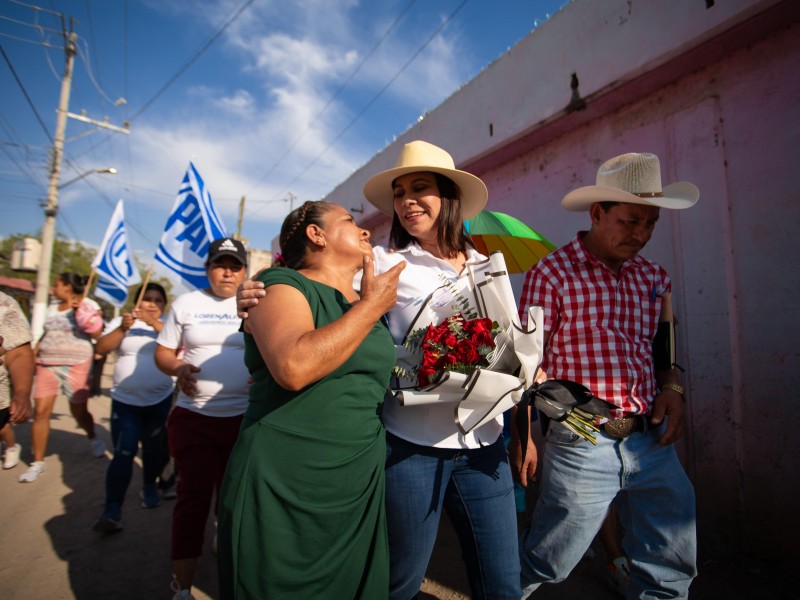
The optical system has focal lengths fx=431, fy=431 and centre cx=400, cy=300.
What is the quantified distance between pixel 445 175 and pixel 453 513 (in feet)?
4.98

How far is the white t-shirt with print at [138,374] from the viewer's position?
3.76 m

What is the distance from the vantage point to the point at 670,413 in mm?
1927

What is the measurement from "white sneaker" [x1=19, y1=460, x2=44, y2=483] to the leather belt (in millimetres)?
5594

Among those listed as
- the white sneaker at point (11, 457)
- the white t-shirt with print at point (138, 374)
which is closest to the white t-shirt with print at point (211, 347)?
the white t-shirt with print at point (138, 374)

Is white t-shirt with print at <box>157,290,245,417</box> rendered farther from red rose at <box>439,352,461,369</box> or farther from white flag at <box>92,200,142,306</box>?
white flag at <box>92,200,142,306</box>

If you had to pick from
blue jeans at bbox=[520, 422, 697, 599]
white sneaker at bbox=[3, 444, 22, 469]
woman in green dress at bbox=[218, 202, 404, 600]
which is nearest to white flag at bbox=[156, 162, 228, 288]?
white sneaker at bbox=[3, 444, 22, 469]

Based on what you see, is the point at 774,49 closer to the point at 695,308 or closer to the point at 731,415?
the point at 695,308

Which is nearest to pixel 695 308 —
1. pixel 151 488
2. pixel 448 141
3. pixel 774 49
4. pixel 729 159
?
pixel 729 159

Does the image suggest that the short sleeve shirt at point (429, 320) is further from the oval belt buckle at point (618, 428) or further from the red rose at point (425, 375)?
the oval belt buckle at point (618, 428)

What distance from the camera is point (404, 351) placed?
1.75m

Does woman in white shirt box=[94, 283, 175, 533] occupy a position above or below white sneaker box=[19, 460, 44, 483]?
above

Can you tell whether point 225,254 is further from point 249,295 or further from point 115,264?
point 115,264

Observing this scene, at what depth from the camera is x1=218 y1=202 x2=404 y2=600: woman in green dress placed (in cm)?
135

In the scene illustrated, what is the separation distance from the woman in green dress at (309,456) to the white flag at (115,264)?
5.40m
